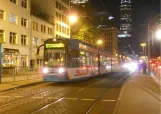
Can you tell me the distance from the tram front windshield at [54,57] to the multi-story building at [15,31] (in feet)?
Answer: 70.9

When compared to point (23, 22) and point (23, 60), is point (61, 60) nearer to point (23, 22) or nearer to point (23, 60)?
point (23, 60)

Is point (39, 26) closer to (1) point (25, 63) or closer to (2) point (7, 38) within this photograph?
(1) point (25, 63)

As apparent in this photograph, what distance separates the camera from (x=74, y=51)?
25266mm

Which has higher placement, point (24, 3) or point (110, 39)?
point (110, 39)

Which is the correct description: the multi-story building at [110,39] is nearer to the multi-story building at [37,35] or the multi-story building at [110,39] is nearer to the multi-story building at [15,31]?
the multi-story building at [37,35]

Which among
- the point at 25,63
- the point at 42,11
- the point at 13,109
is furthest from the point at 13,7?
the point at 13,109

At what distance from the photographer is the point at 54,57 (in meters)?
23.9

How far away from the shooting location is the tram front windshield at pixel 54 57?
23609 mm

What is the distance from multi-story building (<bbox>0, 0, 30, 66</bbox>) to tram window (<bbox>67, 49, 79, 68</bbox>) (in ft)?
70.0

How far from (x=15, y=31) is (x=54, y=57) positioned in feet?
89.2

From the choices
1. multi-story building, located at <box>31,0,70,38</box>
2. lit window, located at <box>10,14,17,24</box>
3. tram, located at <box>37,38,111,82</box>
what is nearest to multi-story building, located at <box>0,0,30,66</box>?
lit window, located at <box>10,14,17,24</box>

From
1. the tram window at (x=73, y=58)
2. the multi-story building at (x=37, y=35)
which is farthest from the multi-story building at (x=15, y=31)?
the tram window at (x=73, y=58)

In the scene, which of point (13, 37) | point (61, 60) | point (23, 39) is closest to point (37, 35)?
point (23, 39)

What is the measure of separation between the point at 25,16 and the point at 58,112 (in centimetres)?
4379
